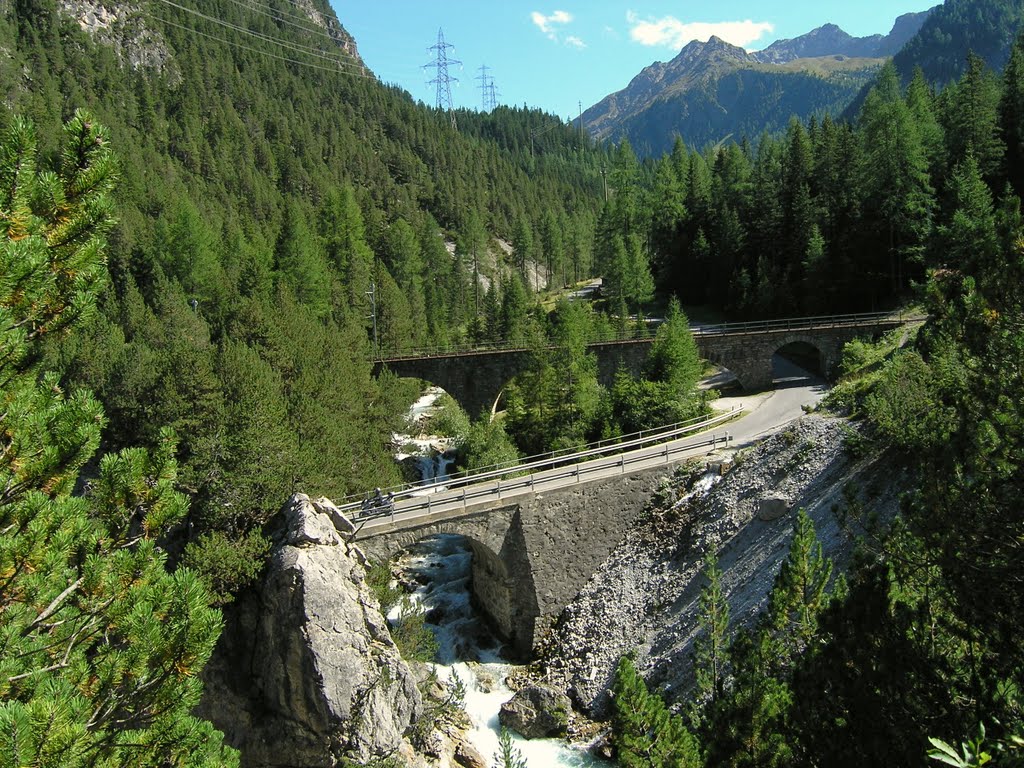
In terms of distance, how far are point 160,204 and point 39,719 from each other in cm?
6899

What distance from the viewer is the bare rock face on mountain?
19.2 metres

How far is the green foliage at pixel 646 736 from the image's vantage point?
13.1 meters

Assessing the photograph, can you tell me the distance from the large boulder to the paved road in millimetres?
6410

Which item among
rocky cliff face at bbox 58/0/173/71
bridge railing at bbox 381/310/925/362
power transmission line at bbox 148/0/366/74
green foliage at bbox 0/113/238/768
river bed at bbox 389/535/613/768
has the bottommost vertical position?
river bed at bbox 389/535/613/768

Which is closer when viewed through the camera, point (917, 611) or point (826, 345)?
point (917, 611)

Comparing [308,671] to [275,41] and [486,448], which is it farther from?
[275,41]

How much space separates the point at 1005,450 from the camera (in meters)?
7.54

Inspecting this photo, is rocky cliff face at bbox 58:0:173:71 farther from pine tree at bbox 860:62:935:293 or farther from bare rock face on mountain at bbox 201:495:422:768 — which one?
bare rock face on mountain at bbox 201:495:422:768

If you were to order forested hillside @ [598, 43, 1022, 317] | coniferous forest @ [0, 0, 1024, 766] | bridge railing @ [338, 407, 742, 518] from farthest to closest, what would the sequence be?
forested hillside @ [598, 43, 1022, 317]
bridge railing @ [338, 407, 742, 518]
coniferous forest @ [0, 0, 1024, 766]

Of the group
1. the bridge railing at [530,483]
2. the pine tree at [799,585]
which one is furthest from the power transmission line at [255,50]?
the pine tree at [799,585]

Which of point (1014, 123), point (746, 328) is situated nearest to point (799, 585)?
point (746, 328)

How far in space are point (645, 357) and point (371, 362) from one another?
16868mm

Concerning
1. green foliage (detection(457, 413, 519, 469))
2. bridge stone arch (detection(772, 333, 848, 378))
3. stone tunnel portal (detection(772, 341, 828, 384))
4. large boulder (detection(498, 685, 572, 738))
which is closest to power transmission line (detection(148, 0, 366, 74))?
green foliage (detection(457, 413, 519, 469))

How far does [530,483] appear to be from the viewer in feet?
88.4
